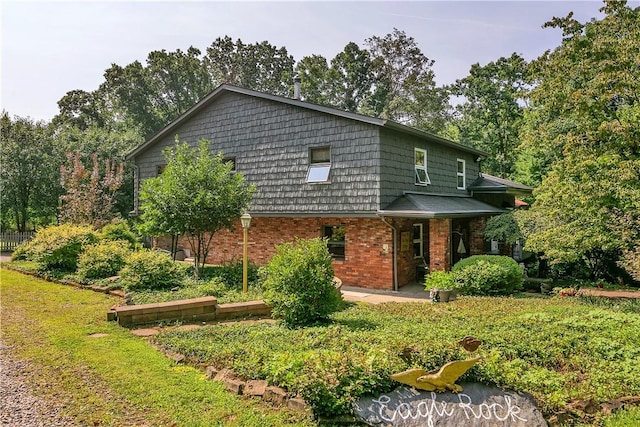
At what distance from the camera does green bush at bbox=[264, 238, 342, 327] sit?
7000 millimetres

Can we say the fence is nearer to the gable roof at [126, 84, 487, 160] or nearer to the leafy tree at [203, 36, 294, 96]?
the gable roof at [126, 84, 487, 160]

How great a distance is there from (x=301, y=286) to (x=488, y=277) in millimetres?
6098

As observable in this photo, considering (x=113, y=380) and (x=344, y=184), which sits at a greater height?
(x=344, y=184)

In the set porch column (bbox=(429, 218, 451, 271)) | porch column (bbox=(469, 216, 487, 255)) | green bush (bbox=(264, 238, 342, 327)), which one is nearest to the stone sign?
green bush (bbox=(264, 238, 342, 327))

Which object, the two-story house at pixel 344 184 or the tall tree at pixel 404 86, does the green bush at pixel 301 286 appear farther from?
the tall tree at pixel 404 86

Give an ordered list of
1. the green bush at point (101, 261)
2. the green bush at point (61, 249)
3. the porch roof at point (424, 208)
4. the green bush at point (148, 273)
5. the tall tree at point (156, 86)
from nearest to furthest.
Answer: the green bush at point (148, 273)
the porch roof at point (424, 208)
the green bush at point (101, 261)
the green bush at point (61, 249)
the tall tree at point (156, 86)

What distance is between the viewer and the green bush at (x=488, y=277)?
10.9m

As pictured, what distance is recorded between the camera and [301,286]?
709 cm

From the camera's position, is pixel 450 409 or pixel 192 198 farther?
pixel 192 198

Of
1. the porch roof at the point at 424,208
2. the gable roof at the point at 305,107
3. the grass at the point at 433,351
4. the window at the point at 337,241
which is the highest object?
the gable roof at the point at 305,107

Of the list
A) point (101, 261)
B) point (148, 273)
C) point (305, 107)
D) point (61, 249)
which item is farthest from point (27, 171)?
point (305, 107)

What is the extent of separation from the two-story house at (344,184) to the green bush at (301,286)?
483 centimetres

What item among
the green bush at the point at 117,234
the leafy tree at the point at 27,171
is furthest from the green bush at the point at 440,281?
the leafy tree at the point at 27,171

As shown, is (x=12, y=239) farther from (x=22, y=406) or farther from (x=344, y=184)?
(x=22, y=406)
